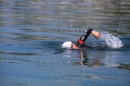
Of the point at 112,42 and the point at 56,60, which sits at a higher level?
the point at 112,42

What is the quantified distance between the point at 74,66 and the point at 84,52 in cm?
291

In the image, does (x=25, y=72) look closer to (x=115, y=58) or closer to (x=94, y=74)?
(x=94, y=74)

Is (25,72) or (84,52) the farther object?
(84,52)

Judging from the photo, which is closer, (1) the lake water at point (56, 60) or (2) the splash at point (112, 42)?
(1) the lake water at point (56, 60)

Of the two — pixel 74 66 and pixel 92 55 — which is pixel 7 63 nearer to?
pixel 74 66

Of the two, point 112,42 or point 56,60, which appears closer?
point 56,60

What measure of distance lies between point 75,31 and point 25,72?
1114 centimetres

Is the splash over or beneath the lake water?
over

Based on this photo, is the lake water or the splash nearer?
the lake water

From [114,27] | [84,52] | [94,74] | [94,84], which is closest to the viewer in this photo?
[94,84]

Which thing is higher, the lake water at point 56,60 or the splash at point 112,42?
the splash at point 112,42

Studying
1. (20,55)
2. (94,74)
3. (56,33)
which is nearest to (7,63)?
(20,55)

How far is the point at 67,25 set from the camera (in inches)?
1051

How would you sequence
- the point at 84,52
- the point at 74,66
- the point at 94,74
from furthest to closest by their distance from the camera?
1. the point at 84,52
2. the point at 74,66
3. the point at 94,74
